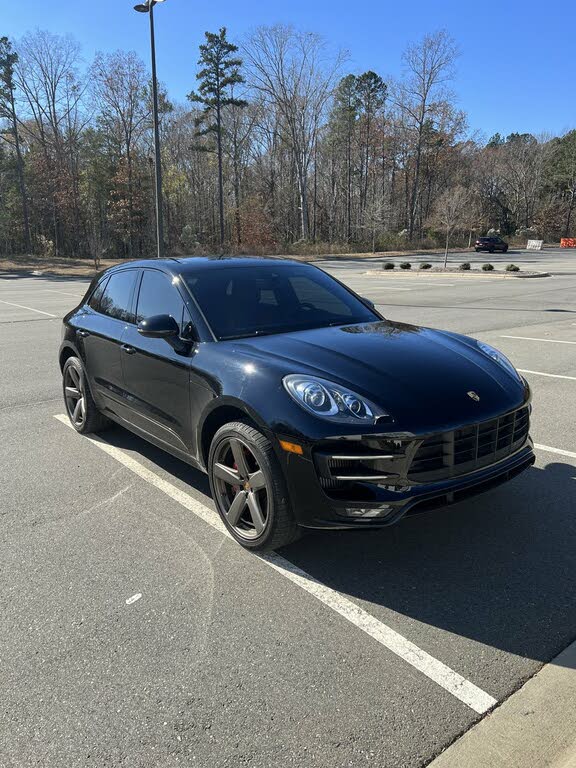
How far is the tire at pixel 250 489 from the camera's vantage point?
295 centimetres

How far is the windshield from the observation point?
379 centimetres

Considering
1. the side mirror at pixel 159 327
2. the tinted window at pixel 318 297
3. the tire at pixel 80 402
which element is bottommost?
the tire at pixel 80 402

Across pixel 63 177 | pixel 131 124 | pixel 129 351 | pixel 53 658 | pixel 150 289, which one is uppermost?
pixel 131 124

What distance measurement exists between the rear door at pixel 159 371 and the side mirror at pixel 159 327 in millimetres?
105

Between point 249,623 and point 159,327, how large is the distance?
1.86m

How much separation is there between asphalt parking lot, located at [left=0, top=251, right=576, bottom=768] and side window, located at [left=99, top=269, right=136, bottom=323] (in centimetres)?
122

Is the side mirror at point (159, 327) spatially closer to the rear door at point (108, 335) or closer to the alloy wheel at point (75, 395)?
the rear door at point (108, 335)

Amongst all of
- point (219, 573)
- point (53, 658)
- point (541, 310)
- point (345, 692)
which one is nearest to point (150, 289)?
point (219, 573)

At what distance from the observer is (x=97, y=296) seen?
204 inches

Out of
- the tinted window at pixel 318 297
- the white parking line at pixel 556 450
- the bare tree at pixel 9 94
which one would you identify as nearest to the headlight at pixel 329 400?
Answer: the tinted window at pixel 318 297

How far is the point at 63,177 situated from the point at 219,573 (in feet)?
176

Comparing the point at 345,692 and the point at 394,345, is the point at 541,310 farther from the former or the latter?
the point at 345,692

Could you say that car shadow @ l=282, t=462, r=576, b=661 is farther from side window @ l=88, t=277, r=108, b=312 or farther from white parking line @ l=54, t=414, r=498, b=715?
side window @ l=88, t=277, r=108, b=312

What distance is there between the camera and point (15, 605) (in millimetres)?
2807
